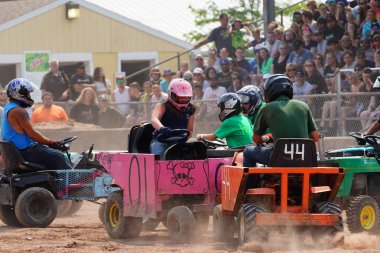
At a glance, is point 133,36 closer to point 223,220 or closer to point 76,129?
point 76,129

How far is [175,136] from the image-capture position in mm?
13242

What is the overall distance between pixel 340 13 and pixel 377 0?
84cm

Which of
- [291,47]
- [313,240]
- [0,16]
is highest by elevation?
[0,16]

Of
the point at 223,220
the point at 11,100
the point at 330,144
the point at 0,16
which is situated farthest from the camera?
the point at 0,16

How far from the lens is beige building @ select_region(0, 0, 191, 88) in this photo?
33.3 m

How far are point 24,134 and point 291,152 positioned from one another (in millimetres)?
5485

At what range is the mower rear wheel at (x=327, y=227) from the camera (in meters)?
11.4

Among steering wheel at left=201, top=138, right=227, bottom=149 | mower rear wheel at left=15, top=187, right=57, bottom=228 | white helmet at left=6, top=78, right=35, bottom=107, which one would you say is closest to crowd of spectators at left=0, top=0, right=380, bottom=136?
steering wheel at left=201, top=138, right=227, bottom=149

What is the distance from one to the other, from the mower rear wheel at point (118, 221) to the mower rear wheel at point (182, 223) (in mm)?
868

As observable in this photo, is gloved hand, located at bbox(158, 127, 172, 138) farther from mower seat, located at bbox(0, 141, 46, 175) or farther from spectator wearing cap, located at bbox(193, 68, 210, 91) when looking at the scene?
spectator wearing cap, located at bbox(193, 68, 210, 91)

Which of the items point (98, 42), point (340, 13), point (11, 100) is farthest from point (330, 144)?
point (98, 42)

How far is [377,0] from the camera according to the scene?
22469 millimetres

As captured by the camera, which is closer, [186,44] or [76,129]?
[76,129]

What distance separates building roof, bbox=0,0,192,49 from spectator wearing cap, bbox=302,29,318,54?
12592 millimetres
